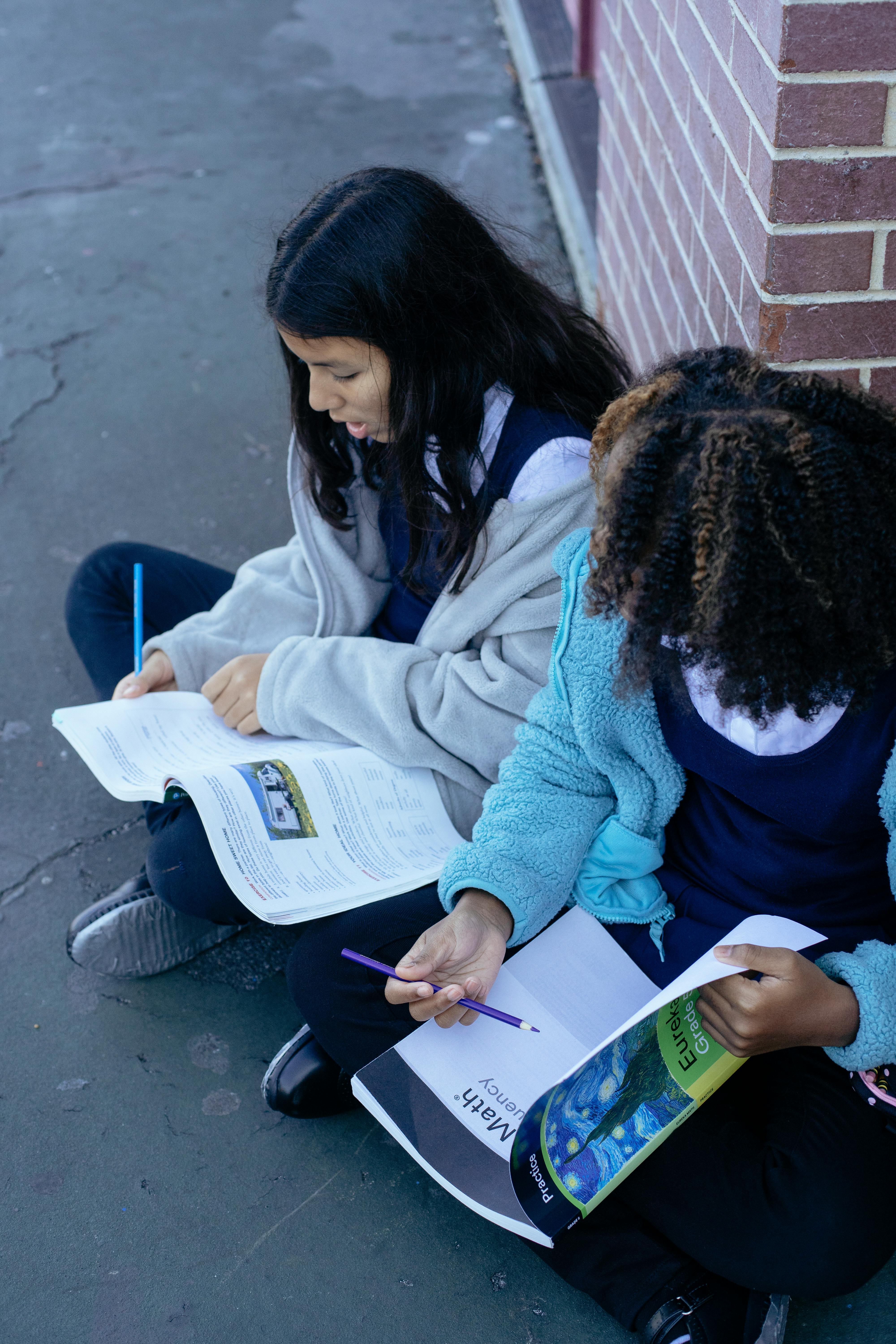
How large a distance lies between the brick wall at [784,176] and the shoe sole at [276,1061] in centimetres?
121

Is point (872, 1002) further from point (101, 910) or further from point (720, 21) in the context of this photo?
point (720, 21)

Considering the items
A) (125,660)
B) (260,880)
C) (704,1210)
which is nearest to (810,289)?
(260,880)

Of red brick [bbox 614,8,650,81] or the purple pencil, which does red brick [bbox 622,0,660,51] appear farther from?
the purple pencil

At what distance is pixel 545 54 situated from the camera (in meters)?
4.44

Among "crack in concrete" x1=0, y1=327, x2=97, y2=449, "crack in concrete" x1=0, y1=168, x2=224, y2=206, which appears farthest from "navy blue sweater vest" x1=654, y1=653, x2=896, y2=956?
"crack in concrete" x1=0, y1=168, x2=224, y2=206

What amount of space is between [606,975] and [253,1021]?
26.2 inches

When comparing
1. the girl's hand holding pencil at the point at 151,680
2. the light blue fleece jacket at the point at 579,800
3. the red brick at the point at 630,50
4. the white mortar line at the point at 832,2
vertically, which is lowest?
the girl's hand holding pencil at the point at 151,680

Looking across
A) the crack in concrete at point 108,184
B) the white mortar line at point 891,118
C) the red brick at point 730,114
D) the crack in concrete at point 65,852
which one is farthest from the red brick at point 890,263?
the crack in concrete at point 108,184

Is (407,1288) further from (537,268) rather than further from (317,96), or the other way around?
(317,96)

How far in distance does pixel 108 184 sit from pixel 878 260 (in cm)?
351

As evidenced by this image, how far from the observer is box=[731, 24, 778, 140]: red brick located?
4.89ft

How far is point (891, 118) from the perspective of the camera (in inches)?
58.0

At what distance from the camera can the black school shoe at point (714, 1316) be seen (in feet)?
4.51

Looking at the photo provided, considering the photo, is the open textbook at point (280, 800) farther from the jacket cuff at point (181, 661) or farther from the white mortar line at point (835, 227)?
the white mortar line at point (835, 227)
